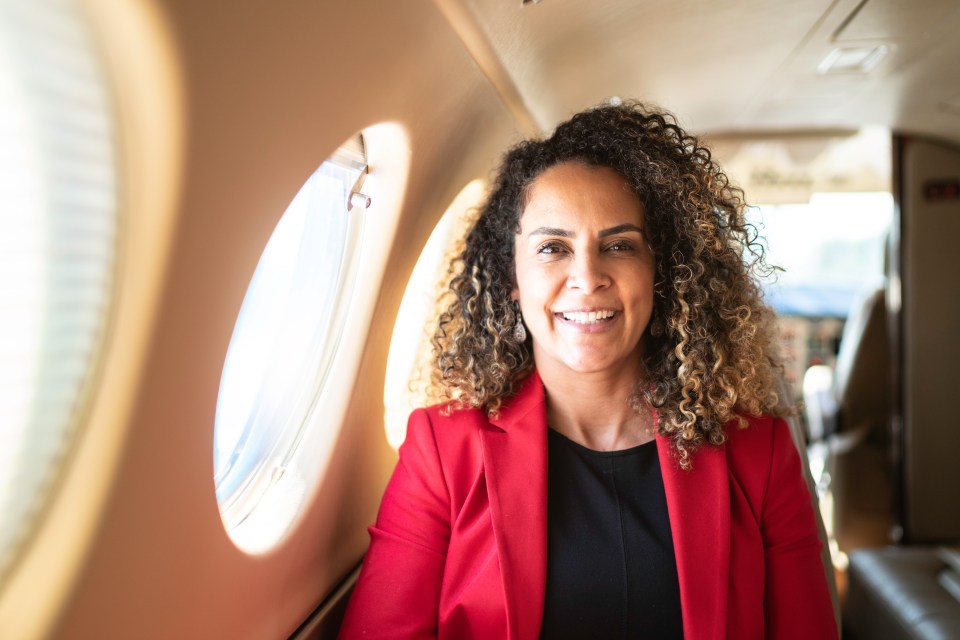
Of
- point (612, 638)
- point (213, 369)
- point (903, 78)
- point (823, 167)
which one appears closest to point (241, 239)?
point (213, 369)

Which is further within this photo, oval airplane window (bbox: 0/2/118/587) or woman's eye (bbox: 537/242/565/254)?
woman's eye (bbox: 537/242/565/254)

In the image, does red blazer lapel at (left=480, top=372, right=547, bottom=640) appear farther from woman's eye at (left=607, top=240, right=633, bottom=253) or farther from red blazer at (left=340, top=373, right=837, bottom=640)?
woman's eye at (left=607, top=240, right=633, bottom=253)

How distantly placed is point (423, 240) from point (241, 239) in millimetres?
1040

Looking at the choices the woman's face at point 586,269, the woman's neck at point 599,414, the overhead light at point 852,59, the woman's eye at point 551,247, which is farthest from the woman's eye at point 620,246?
the overhead light at point 852,59

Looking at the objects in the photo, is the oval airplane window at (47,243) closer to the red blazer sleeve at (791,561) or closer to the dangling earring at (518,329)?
the dangling earring at (518,329)

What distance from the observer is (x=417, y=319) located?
2746mm

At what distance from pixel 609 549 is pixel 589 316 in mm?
487

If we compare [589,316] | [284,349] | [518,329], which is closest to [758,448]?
[589,316]

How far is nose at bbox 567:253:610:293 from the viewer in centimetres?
178

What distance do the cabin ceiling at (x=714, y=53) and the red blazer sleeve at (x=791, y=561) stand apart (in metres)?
1.12

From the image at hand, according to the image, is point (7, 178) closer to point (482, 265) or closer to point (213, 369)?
point (213, 369)

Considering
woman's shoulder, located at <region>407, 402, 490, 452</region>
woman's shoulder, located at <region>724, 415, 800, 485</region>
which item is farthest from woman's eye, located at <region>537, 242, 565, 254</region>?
woman's shoulder, located at <region>724, 415, 800, 485</region>

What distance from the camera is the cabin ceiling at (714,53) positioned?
80.4 inches

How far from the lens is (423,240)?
228cm
